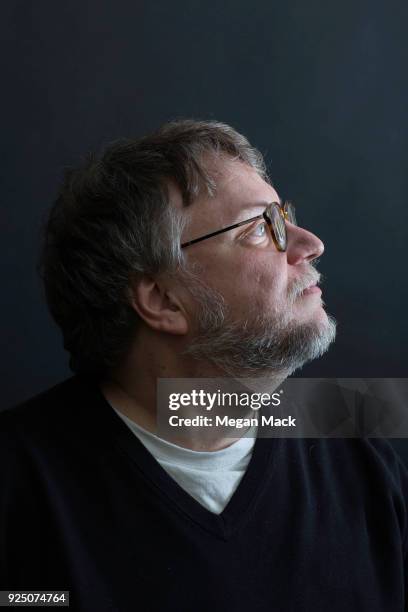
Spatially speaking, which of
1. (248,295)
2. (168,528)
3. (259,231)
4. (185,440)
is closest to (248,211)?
(259,231)

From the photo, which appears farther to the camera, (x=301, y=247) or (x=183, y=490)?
(x=301, y=247)

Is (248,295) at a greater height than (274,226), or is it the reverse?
(274,226)

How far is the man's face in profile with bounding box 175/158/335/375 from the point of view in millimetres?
1196

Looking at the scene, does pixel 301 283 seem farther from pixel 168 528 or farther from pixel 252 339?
pixel 168 528

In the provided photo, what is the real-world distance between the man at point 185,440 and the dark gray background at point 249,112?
27 cm

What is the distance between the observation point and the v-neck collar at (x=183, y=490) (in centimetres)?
113

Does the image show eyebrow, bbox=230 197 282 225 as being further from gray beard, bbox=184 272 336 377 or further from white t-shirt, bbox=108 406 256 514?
white t-shirt, bbox=108 406 256 514

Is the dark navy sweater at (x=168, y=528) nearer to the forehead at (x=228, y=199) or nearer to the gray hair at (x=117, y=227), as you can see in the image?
the gray hair at (x=117, y=227)

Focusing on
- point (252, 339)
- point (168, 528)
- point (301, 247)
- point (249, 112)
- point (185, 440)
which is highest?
point (249, 112)

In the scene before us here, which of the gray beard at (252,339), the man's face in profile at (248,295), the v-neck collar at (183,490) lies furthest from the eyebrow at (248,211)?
the v-neck collar at (183,490)

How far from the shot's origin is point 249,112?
1624 millimetres

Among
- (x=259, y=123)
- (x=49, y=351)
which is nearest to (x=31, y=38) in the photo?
(x=259, y=123)

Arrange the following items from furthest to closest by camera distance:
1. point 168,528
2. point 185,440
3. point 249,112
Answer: point 249,112, point 185,440, point 168,528

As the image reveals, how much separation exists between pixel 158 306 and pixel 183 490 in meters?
0.32
